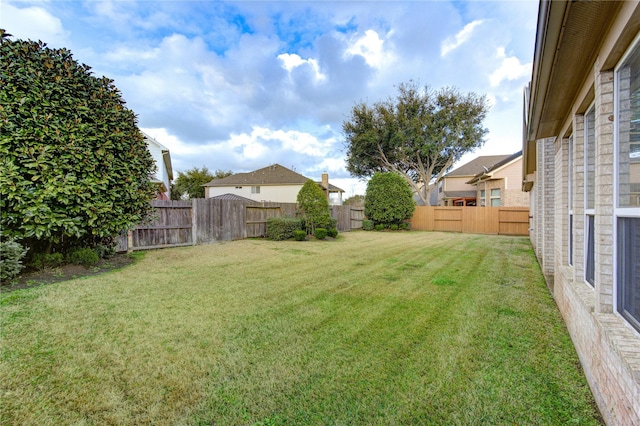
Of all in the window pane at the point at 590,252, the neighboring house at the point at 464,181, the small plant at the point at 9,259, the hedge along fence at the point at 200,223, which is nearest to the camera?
the window pane at the point at 590,252

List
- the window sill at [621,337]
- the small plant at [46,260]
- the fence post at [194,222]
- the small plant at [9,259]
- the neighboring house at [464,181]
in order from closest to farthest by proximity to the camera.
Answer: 1. the window sill at [621,337]
2. the small plant at [9,259]
3. the small plant at [46,260]
4. the fence post at [194,222]
5. the neighboring house at [464,181]

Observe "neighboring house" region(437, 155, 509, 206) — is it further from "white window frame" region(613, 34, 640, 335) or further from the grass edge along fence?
"white window frame" region(613, 34, 640, 335)

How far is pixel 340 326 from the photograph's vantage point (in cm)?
328

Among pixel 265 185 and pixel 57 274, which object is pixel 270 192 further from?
pixel 57 274

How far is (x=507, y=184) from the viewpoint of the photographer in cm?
1895

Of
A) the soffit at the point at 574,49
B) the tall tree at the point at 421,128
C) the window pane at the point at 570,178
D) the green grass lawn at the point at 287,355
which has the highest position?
the tall tree at the point at 421,128

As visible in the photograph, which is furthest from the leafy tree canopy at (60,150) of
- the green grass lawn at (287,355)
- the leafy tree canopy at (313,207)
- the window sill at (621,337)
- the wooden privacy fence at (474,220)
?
the wooden privacy fence at (474,220)

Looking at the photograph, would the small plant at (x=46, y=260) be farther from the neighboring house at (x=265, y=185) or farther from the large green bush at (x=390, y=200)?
the neighboring house at (x=265, y=185)

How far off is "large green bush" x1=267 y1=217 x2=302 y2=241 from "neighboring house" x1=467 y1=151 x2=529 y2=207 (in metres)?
15.1

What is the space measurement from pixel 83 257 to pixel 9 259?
133 cm

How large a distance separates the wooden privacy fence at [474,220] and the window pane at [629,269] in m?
16.8

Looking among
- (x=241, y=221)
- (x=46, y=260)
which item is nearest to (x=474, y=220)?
(x=241, y=221)

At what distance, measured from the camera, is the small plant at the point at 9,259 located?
4324 millimetres

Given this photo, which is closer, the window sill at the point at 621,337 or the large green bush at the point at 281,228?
the window sill at the point at 621,337
